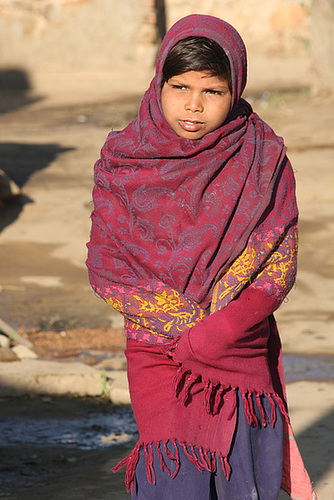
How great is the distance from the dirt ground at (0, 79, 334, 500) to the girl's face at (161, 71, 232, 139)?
1602mm

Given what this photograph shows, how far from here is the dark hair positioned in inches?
81.6

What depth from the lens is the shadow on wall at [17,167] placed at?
7672 mm

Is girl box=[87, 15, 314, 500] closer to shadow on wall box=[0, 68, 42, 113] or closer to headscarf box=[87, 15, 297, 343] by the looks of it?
headscarf box=[87, 15, 297, 343]

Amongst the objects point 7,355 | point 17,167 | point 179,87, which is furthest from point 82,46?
point 179,87

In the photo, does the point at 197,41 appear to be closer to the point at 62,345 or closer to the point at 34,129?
the point at 62,345

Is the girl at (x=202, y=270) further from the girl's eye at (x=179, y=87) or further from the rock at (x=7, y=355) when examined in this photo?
the rock at (x=7, y=355)

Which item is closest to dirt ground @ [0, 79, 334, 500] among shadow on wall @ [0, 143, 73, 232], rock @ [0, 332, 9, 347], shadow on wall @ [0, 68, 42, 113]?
shadow on wall @ [0, 143, 73, 232]

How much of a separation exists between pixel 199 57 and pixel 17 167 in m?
7.10

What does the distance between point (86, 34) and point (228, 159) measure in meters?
15.5

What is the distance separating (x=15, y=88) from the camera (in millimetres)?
16172

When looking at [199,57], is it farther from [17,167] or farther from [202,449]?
[17,167]

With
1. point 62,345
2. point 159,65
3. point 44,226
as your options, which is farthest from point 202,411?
point 44,226

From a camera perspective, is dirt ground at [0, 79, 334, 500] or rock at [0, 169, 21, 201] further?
rock at [0, 169, 21, 201]

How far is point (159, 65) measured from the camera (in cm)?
216
